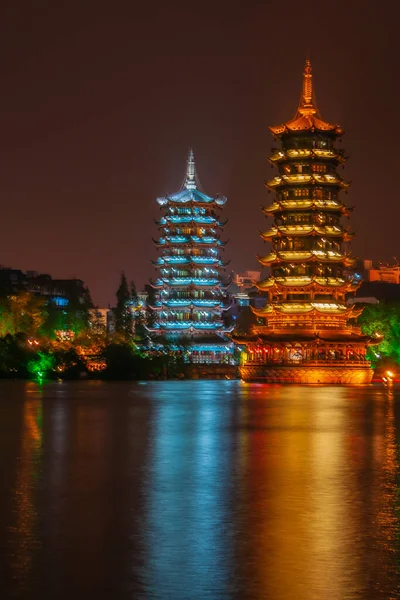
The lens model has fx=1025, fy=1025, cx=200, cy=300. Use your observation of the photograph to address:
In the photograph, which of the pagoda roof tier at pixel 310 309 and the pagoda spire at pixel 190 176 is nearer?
the pagoda roof tier at pixel 310 309

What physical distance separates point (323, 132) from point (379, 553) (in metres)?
77.4

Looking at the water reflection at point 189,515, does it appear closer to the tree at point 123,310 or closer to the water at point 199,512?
the water at point 199,512

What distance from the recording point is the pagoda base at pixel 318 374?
268ft

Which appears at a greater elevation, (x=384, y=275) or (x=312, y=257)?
(x=384, y=275)

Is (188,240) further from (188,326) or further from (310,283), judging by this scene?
(310,283)

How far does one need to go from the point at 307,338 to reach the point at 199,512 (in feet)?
216

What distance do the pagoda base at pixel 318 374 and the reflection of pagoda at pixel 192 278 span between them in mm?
29494

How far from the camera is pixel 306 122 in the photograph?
288 ft

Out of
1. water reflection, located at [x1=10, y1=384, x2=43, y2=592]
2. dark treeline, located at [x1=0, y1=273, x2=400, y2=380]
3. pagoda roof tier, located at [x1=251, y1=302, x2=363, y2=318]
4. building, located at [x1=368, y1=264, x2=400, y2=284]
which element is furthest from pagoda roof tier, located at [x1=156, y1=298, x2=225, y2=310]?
water reflection, located at [x1=10, y1=384, x2=43, y2=592]

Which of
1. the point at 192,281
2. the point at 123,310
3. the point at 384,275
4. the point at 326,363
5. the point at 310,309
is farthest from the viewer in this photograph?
the point at 384,275

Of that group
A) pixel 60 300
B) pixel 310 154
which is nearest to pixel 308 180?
pixel 310 154

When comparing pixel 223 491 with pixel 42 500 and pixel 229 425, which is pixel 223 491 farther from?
pixel 229 425

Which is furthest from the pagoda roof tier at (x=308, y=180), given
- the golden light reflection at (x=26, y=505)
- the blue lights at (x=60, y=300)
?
the blue lights at (x=60, y=300)

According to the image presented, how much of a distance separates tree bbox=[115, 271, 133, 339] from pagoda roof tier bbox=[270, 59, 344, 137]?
35.3 m
